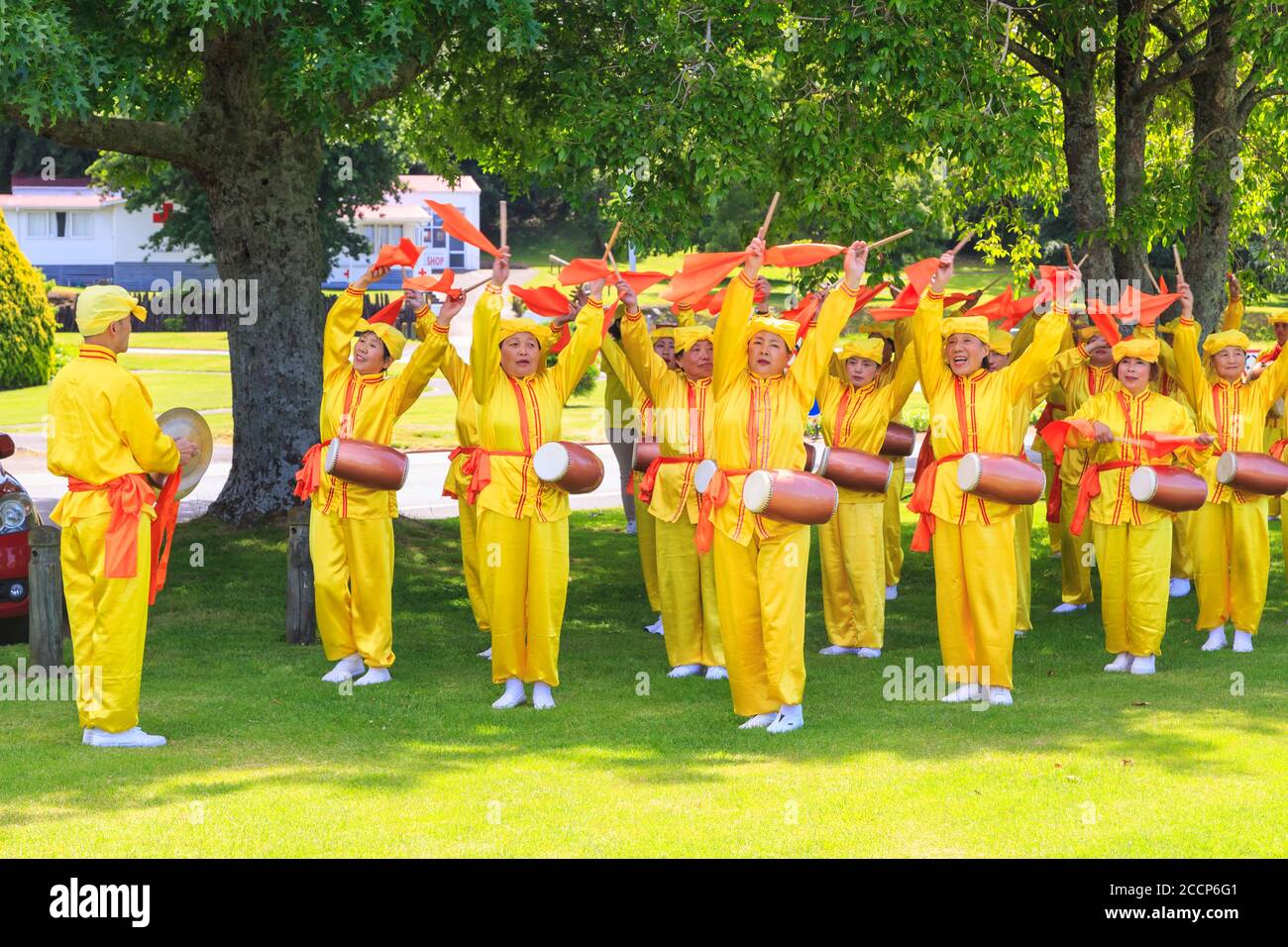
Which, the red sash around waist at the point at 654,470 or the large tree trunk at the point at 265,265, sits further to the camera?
the large tree trunk at the point at 265,265

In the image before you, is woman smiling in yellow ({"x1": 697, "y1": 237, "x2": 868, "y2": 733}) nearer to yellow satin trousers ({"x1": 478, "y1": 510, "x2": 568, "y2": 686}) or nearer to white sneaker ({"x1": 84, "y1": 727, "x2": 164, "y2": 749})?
yellow satin trousers ({"x1": 478, "y1": 510, "x2": 568, "y2": 686})

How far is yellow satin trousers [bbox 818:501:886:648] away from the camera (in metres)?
10.4

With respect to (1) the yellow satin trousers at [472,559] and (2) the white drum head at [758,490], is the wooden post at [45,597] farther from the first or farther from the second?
(2) the white drum head at [758,490]

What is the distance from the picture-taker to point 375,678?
939 cm

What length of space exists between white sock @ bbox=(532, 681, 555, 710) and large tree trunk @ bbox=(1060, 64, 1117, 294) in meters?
6.63

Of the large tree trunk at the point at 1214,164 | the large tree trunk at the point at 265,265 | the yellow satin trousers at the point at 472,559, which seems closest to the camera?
the yellow satin trousers at the point at 472,559

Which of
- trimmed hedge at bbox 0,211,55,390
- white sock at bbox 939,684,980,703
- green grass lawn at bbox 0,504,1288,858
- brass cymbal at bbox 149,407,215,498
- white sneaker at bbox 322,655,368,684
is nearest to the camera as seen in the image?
green grass lawn at bbox 0,504,1288,858

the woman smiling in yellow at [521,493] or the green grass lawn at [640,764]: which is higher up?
the woman smiling in yellow at [521,493]

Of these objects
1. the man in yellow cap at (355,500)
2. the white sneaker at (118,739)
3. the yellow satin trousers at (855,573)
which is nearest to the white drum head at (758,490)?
the man in yellow cap at (355,500)

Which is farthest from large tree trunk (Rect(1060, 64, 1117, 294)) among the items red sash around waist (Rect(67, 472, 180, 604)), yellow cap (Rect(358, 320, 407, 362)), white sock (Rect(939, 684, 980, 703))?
red sash around waist (Rect(67, 472, 180, 604))

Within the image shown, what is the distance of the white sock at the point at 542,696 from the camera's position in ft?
28.7

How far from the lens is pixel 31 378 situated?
33438 mm

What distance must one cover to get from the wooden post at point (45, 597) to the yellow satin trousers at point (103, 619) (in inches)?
61.7

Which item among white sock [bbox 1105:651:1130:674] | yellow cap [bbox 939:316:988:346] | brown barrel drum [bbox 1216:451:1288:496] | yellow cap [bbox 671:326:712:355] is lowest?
white sock [bbox 1105:651:1130:674]
